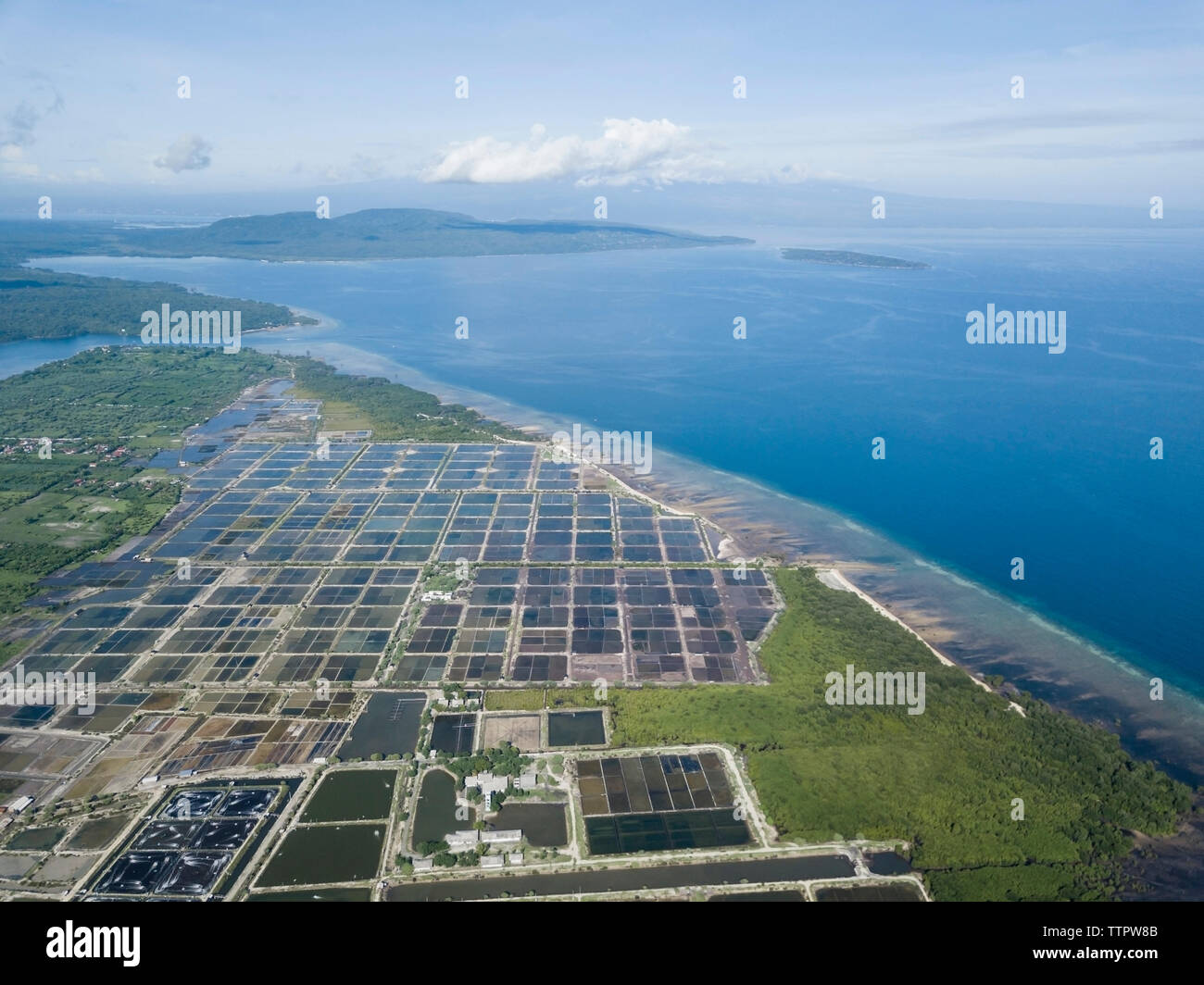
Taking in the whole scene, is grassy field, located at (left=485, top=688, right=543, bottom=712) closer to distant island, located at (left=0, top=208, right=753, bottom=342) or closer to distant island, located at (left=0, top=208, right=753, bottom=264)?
distant island, located at (left=0, top=208, right=753, bottom=342)

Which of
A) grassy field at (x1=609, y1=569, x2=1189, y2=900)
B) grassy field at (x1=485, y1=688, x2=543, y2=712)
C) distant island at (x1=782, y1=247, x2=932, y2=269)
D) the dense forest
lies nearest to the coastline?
grassy field at (x1=609, y1=569, x2=1189, y2=900)

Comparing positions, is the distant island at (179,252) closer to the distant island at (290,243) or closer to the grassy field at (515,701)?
the distant island at (290,243)

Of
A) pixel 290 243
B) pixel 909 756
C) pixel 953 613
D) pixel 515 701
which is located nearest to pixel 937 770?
pixel 909 756

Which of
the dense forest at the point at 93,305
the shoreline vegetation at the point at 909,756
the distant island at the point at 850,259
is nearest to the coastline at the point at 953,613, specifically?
the shoreline vegetation at the point at 909,756

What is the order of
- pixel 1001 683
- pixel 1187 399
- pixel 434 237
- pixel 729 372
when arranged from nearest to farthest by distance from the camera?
pixel 1001 683 < pixel 1187 399 < pixel 729 372 < pixel 434 237
